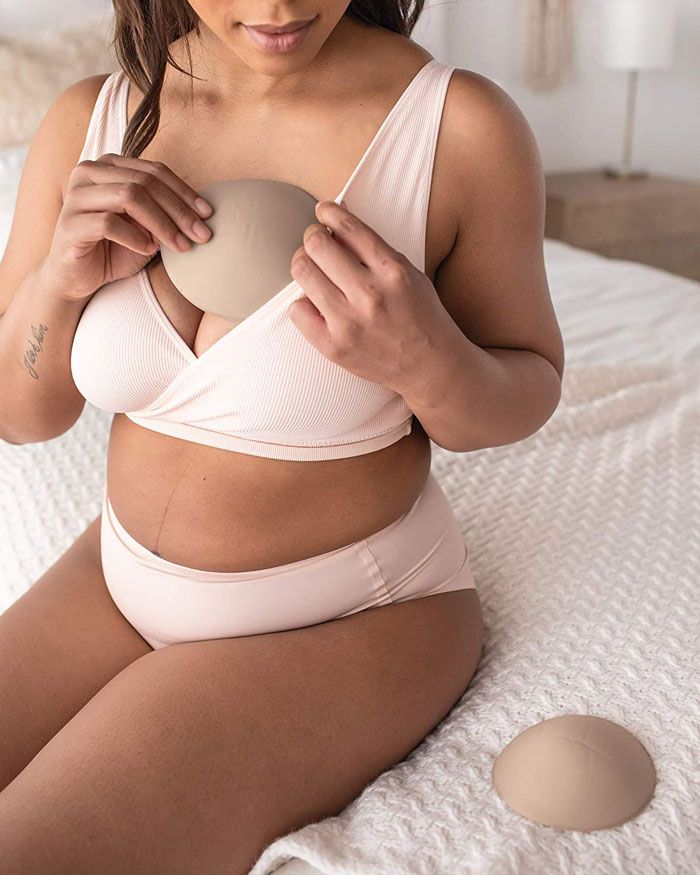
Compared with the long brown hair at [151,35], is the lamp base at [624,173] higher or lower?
lower

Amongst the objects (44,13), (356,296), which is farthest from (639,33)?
(356,296)

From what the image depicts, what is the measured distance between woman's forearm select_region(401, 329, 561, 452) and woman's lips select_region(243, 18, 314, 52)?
0.27 m

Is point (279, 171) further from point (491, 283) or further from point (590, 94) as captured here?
point (590, 94)

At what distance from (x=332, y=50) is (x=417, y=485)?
1.35 feet

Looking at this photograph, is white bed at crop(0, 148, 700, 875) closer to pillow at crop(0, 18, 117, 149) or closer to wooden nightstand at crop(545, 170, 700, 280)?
pillow at crop(0, 18, 117, 149)

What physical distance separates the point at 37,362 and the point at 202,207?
0.78ft

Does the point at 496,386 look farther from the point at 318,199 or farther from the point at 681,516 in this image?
the point at 681,516

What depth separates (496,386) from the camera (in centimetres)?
91

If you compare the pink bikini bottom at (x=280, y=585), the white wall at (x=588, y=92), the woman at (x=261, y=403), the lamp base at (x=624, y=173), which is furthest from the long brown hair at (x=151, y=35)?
the lamp base at (x=624, y=173)

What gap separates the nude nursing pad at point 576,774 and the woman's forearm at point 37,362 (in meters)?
0.54

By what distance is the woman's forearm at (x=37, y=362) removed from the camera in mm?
949

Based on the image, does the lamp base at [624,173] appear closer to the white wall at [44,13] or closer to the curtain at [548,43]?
the curtain at [548,43]

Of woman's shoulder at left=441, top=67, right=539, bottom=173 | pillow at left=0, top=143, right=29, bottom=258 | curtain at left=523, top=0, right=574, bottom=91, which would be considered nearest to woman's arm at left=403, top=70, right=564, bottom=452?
woman's shoulder at left=441, top=67, right=539, bottom=173

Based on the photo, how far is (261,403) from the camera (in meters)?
0.88
